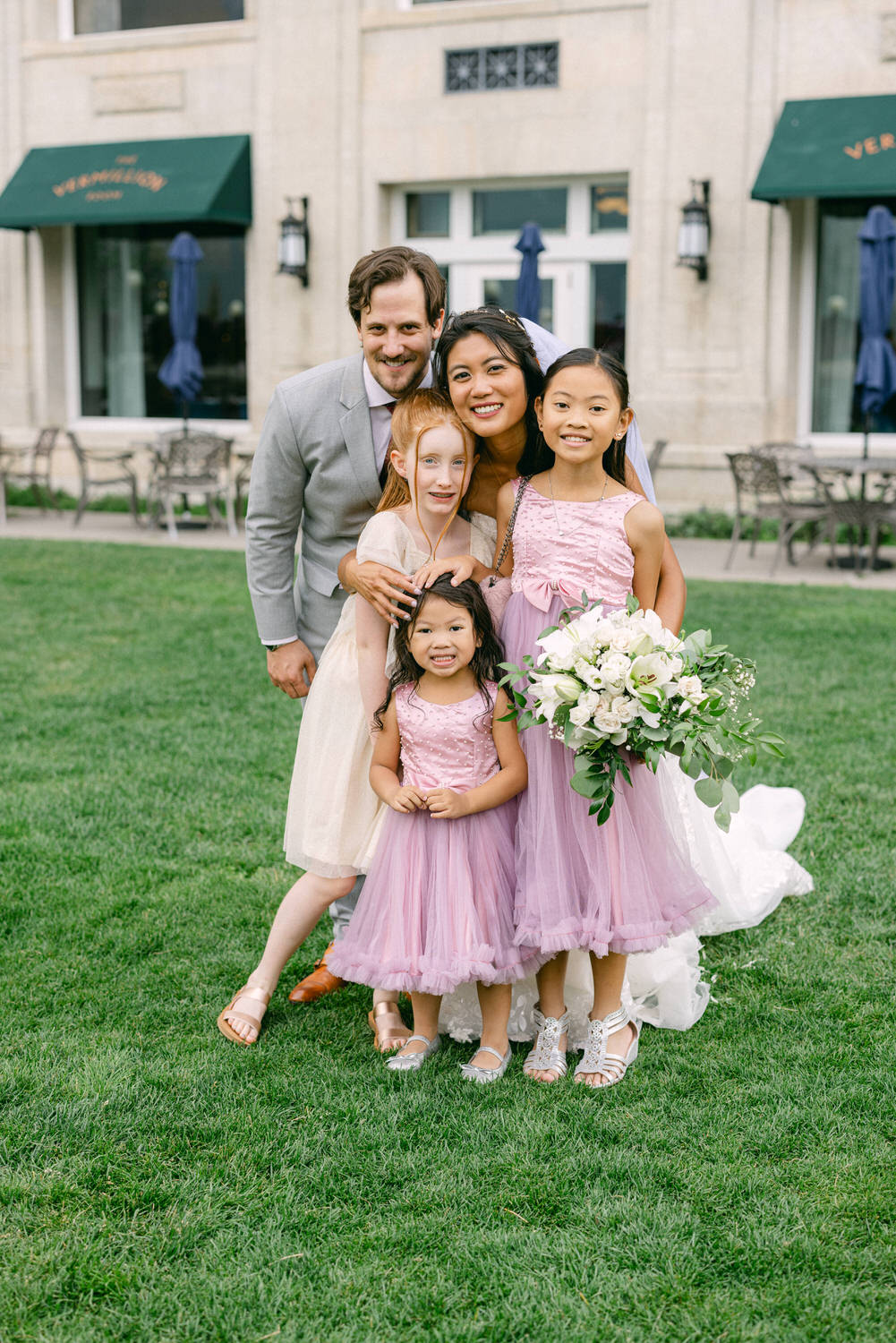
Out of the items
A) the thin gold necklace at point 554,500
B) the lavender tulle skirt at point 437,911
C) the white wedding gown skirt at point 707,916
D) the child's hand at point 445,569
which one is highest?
the thin gold necklace at point 554,500

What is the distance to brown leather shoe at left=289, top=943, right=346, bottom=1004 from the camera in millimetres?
3852

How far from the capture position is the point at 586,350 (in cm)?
325

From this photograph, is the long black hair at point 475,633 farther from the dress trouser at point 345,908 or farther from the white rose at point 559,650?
the dress trouser at point 345,908

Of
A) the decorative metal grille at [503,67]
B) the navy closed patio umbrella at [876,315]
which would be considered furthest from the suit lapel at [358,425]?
the decorative metal grille at [503,67]

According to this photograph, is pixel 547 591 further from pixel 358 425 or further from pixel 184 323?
pixel 184 323

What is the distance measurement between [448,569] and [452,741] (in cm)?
44

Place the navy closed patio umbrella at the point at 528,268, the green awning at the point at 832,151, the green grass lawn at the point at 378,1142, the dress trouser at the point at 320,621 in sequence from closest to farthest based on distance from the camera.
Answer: the green grass lawn at the point at 378,1142, the dress trouser at the point at 320,621, the navy closed patio umbrella at the point at 528,268, the green awning at the point at 832,151

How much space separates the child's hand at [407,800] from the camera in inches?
128

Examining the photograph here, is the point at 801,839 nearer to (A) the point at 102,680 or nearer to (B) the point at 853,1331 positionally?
(B) the point at 853,1331

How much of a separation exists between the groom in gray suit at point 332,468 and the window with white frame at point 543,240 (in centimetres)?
→ 1205

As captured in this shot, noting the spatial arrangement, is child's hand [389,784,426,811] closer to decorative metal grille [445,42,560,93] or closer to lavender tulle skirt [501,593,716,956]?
lavender tulle skirt [501,593,716,956]

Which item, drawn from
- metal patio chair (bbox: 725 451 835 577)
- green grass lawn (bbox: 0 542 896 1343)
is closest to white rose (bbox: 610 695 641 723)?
green grass lawn (bbox: 0 542 896 1343)

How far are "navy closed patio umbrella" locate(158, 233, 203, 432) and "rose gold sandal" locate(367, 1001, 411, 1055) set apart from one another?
1223 cm

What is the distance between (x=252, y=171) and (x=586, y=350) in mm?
14166
